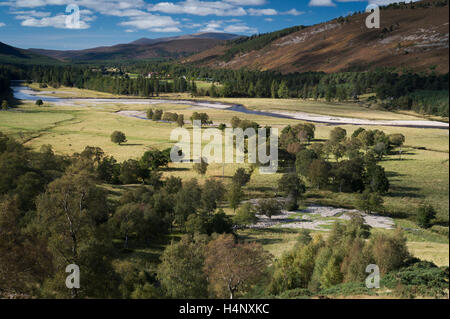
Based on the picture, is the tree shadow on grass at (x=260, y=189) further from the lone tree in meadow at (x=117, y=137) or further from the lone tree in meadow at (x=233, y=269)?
the lone tree in meadow at (x=117, y=137)

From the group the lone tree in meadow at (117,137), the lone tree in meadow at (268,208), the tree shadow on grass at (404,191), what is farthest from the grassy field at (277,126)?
the lone tree in meadow at (268,208)

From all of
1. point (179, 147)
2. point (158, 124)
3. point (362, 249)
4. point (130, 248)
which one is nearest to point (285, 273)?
point (362, 249)

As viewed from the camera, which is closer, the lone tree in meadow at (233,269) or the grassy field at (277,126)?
the lone tree in meadow at (233,269)

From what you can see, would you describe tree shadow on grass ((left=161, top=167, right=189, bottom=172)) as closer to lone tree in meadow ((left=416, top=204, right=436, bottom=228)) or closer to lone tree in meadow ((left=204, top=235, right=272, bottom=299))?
lone tree in meadow ((left=416, top=204, right=436, bottom=228))

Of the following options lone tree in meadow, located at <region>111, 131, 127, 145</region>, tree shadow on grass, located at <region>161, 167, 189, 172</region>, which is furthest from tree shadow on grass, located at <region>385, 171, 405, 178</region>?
lone tree in meadow, located at <region>111, 131, 127, 145</region>

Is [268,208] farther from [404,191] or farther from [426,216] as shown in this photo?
[404,191]

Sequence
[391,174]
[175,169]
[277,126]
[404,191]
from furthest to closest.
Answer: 1. [277,126]
2. [175,169]
3. [391,174]
4. [404,191]

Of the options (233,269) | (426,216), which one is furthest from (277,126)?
(233,269)

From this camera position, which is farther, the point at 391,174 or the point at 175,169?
the point at 175,169
